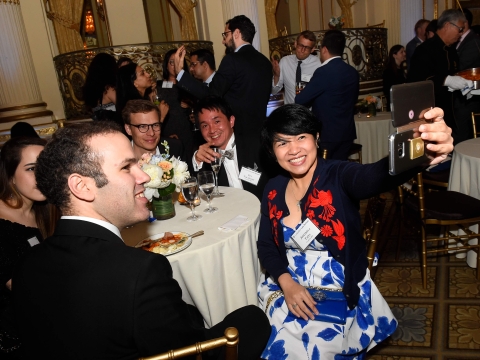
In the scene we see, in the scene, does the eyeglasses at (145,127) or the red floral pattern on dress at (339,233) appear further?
the eyeglasses at (145,127)

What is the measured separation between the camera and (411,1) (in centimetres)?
789

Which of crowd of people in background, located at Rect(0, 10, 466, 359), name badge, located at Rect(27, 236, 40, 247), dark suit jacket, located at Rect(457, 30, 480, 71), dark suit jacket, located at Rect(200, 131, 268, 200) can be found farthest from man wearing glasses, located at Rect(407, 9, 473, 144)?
name badge, located at Rect(27, 236, 40, 247)

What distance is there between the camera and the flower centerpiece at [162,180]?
196cm

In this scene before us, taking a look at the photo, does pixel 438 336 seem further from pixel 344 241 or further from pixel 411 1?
pixel 411 1

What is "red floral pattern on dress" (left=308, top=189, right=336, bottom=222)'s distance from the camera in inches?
64.7

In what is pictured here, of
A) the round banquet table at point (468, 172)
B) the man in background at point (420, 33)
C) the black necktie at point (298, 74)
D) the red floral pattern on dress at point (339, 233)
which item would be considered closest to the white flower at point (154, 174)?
the red floral pattern on dress at point (339, 233)

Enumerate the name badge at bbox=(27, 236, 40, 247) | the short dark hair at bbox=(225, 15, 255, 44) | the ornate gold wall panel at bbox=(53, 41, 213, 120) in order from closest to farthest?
the name badge at bbox=(27, 236, 40, 247)
the short dark hair at bbox=(225, 15, 255, 44)
the ornate gold wall panel at bbox=(53, 41, 213, 120)

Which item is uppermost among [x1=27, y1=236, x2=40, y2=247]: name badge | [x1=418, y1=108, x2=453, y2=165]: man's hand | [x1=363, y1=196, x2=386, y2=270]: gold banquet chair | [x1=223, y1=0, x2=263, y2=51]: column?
[x1=223, y1=0, x2=263, y2=51]: column

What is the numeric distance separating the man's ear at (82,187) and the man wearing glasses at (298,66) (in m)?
4.21

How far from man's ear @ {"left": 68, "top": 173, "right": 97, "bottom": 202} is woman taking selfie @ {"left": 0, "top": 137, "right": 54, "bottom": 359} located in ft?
2.68

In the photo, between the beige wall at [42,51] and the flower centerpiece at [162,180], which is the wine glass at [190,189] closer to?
the flower centerpiece at [162,180]

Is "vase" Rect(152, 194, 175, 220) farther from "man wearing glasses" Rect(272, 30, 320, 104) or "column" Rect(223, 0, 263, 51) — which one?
"column" Rect(223, 0, 263, 51)

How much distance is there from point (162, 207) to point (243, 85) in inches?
71.2

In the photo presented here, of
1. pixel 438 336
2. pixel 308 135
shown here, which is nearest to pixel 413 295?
pixel 438 336
